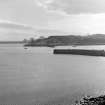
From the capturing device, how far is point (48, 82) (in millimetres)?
18094

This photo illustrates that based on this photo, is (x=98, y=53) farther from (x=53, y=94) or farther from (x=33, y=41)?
(x=33, y=41)

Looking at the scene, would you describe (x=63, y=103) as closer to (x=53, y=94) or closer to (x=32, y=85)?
(x=53, y=94)

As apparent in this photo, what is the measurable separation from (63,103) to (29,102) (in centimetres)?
231

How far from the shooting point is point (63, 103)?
11.9 metres

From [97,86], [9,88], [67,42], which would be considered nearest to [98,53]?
[97,86]

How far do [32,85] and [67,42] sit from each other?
113378 millimetres

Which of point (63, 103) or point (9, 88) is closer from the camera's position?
point (63, 103)

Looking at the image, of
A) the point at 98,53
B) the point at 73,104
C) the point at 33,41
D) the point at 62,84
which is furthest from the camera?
the point at 33,41

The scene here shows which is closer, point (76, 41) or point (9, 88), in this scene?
point (9, 88)

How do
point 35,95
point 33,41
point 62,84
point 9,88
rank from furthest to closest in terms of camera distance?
1. point 33,41
2. point 62,84
3. point 9,88
4. point 35,95

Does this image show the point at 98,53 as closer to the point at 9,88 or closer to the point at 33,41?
the point at 9,88

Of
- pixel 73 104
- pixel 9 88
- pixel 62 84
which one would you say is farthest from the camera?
pixel 62 84

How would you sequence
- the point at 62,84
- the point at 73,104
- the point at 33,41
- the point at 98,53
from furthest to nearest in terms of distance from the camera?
the point at 33,41
the point at 98,53
the point at 62,84
the point at 73,104

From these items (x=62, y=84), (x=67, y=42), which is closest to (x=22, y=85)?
(x=62, y=84)
